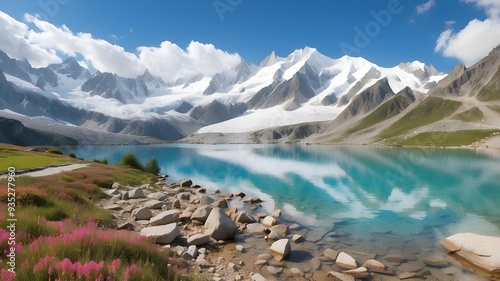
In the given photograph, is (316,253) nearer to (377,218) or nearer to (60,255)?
(377,218)

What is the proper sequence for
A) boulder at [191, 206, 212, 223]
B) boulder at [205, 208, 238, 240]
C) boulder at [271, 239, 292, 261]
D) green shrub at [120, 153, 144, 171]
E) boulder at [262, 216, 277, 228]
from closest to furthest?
boulder at [271, 239, 292, 261] < boulder at [205, 208, 238, 240] < boulder at [191, 206, 212, 223] < boulder at [262, 216, 277, 228] < green shrub at [120, 153, 144, 171]

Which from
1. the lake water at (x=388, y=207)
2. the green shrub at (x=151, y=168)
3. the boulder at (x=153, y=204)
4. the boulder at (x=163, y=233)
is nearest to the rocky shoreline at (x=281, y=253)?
the boulder at (x=163, y=233)

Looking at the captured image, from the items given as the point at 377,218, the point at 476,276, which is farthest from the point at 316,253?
the point at 377,218

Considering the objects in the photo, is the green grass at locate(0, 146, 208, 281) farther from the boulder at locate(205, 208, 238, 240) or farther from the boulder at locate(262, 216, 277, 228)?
the boulder at locate(262, 216, 277, 228)

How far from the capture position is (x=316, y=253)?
16906mm

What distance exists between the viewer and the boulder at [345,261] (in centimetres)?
1498

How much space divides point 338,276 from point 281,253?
11.2ft

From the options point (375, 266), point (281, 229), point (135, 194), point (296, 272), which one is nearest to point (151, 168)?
point (135, 194)

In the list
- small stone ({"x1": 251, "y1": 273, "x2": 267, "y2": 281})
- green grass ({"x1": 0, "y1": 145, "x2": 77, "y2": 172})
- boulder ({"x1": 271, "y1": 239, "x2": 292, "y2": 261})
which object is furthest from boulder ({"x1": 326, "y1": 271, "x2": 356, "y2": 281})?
green grass ({"x1": 0, "y1": 145, "x2": 77, "y2": 172})

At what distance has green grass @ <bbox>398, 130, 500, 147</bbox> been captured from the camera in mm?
167900

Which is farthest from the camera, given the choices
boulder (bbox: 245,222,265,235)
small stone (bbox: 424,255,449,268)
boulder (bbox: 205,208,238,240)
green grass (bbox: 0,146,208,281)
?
boulder (bbox: 245,222,265,235)

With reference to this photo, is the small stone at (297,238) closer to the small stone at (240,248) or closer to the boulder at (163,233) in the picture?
the small stone at (240,248)

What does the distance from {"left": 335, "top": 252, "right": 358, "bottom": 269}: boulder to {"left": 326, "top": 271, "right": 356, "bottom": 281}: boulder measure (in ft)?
4.02

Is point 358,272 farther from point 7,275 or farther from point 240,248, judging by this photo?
point 7,275
